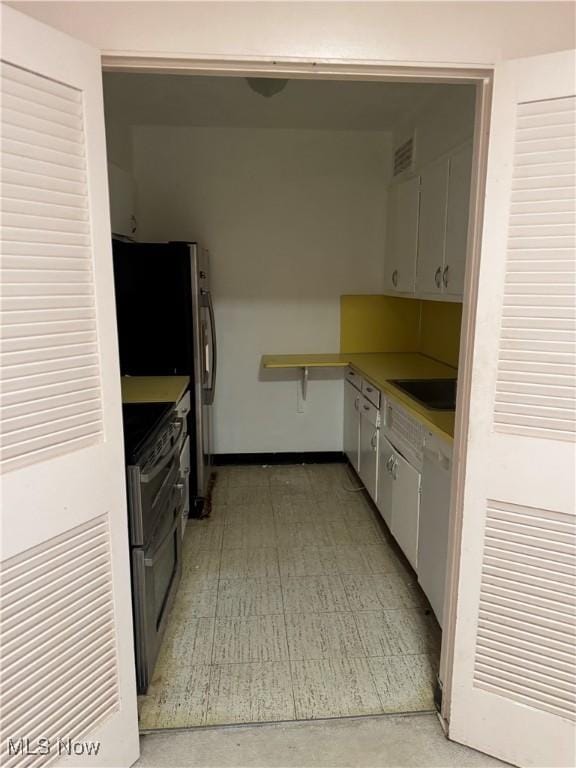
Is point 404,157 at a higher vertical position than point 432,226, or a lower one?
higher

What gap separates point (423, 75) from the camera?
56.8 inches

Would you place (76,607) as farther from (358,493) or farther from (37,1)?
(358,493)

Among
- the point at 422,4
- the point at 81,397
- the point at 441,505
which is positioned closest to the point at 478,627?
the point at 441,505

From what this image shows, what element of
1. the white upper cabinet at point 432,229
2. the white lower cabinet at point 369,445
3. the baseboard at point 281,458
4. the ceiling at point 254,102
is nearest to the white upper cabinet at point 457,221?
the white upper cabinet at point 432,229

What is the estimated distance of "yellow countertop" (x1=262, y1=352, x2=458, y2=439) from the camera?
2287 mm

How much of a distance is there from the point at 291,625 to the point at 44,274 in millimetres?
1820

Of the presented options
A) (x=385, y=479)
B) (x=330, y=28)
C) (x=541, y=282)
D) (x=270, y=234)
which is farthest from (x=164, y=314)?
(x=541, y=282)

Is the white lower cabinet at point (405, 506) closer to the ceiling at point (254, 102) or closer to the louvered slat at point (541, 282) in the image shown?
the louvered slat at point (541, 282)

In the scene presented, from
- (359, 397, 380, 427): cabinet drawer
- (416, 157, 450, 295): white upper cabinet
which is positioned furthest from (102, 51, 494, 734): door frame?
(359, 397, 380, 427): cabinet drawer

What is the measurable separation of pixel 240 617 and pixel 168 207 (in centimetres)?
294

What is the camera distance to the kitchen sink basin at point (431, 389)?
302 centimetres

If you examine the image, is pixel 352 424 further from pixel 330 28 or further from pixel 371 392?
pixel 330 28

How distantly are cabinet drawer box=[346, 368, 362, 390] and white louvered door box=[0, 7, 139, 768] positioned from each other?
2412 millimetres

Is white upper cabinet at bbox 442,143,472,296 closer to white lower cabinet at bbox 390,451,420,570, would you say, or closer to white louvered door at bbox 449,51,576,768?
white lower cabinet at bbox 390,451,420,570
